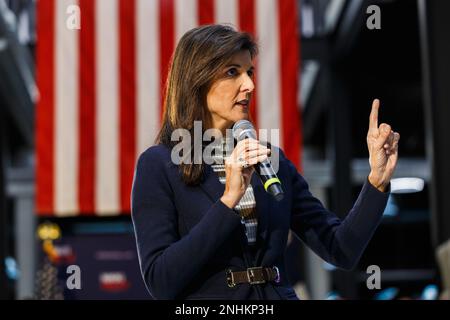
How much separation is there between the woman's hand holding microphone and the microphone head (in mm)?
95

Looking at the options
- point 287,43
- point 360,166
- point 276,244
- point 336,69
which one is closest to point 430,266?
point 360,166

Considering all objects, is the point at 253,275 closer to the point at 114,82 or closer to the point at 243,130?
the point at 243,130

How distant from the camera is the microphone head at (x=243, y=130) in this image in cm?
141

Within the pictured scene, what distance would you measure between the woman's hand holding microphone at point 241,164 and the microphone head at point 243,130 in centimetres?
9

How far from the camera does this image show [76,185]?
4.87m

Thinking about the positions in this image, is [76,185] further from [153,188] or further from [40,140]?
[153,188]

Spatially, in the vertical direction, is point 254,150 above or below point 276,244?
above

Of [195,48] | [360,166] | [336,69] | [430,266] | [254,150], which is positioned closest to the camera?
[254,150]

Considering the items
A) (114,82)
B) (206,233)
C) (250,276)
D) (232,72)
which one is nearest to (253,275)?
(250,276)

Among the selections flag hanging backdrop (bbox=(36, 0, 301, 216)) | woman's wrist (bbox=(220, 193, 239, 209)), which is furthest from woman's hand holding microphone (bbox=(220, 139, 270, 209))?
flag hanging backdrop (bbox=(36, 0, 301, 216))

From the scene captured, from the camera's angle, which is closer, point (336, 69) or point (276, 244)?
point (276, 244)

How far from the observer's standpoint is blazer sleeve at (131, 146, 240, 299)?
4.25 ft

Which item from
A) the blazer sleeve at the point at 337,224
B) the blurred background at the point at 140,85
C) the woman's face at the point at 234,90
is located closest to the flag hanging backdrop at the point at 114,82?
the blurred background at the point at 140,85
